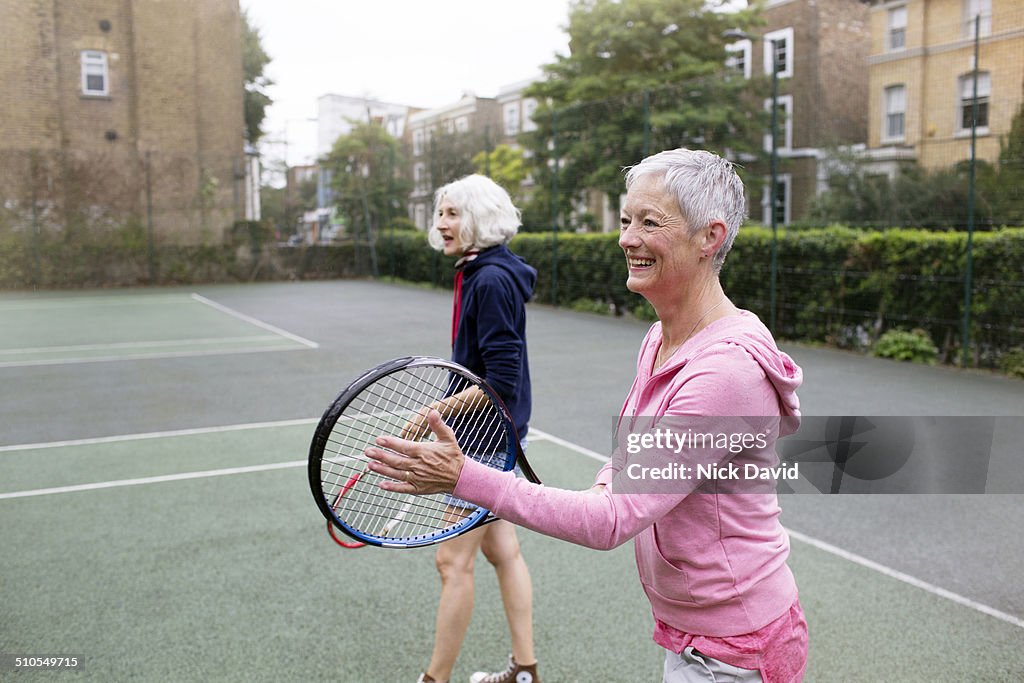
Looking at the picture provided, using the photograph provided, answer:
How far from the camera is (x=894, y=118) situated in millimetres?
14523

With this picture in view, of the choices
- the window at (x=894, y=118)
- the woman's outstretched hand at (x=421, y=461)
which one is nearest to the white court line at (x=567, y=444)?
the woman's outstretched hand at (x=421, y=461)

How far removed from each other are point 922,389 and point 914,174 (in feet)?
12.5

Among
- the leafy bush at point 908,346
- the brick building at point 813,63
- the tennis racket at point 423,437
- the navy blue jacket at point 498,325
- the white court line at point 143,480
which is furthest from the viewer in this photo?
the brick building at point 813,63

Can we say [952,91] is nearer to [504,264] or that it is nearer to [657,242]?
[504,264]

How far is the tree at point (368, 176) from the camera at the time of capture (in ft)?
84.4

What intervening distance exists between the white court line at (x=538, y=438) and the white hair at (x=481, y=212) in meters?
2.32

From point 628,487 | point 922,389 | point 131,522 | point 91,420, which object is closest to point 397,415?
point 628,487

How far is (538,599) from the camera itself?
12.0 ft

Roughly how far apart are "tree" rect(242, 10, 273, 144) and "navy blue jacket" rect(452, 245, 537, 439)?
123 feet

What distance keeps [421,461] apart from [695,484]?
1.43 ft

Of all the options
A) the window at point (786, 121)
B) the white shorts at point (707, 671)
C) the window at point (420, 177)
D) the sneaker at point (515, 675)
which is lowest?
the sneaker at point (515, 675)

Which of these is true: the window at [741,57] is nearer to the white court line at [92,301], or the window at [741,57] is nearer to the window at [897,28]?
the window at [897,28]

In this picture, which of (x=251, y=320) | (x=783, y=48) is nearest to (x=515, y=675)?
(x=251, y=320)

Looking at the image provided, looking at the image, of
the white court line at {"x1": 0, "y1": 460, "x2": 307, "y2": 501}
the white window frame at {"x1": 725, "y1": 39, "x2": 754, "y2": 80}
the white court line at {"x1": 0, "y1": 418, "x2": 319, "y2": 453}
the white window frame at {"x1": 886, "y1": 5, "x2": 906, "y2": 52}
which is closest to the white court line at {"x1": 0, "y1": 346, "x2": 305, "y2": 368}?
the white court line at {"x1": 0, "y1": 418, "x2": 319, "y2": 453}
